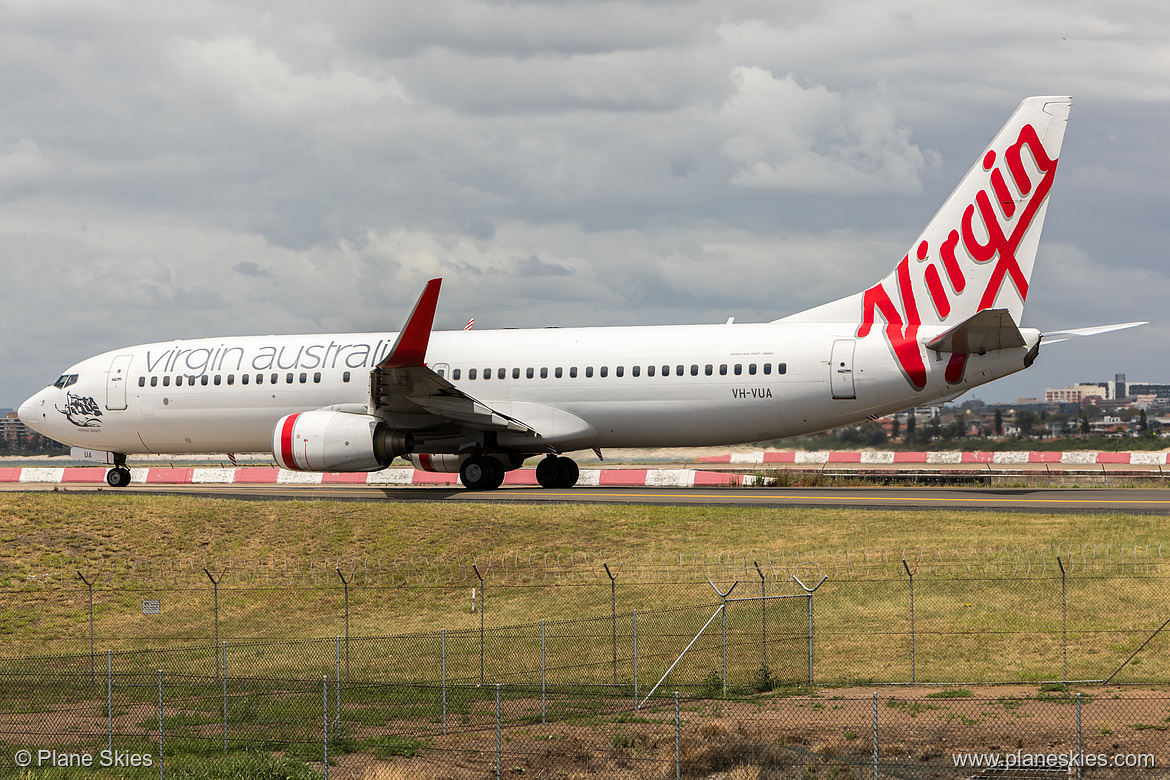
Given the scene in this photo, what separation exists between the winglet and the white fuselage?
252cm

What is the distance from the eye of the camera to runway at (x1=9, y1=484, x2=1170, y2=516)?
93.0ft

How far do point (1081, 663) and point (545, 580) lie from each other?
33.3ft

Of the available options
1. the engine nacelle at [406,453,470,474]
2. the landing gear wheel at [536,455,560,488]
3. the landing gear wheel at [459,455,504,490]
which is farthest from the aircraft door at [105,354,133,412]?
the landing gear wheel at [536,455,560,488]

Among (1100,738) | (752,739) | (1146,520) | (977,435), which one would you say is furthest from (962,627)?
(977,435)

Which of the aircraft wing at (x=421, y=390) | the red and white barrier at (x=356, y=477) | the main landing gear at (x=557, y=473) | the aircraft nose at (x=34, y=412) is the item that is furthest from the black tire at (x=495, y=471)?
the aircraft nose at (x=34, y=412)

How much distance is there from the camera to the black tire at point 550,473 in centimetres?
3559

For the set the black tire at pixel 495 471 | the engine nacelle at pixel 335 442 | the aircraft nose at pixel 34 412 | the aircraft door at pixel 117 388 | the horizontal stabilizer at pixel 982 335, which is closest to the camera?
the horizontal stabilizer at pixel 982 335

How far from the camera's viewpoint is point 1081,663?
58.8 feet

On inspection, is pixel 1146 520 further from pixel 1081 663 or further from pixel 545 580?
pixel 545 580

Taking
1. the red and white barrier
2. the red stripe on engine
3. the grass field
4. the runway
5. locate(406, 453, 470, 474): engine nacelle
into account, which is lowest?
the grass field

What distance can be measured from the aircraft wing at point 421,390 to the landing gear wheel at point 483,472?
4.36ft

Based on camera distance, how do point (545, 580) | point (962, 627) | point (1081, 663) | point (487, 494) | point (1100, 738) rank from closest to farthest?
point (1100, 738), point (1081, 663), point (962, 627), point (545, 580), point (487, 494)

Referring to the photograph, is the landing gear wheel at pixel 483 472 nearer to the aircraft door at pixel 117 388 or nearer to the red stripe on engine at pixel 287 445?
the red stripe on engine at pixel 287 445

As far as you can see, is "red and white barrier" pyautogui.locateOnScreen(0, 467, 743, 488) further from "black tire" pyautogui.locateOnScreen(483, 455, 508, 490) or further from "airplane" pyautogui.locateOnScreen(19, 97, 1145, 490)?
"black tire" pyautogui.locateOnScreen(483, 455, 508, 490)
